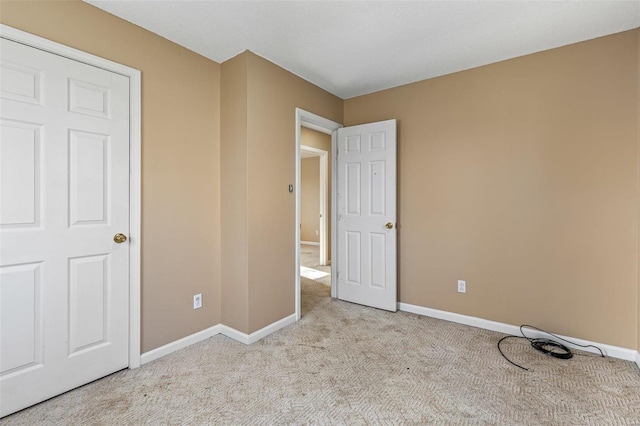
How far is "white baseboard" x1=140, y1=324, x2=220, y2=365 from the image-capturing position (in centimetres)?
219

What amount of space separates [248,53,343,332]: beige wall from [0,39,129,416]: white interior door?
89cm

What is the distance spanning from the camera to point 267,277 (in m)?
2.65

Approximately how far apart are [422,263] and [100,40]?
3178 mm

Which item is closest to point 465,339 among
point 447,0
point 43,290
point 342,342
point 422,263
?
point 422,263

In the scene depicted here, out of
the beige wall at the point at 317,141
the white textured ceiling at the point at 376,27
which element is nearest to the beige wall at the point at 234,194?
the white textured ceiling at the point at 376,27

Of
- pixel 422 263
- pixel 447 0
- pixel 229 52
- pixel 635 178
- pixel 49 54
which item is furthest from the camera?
pixel 422 263

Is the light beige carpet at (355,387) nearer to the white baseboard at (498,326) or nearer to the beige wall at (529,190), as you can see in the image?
the white baseboard at (498,326)

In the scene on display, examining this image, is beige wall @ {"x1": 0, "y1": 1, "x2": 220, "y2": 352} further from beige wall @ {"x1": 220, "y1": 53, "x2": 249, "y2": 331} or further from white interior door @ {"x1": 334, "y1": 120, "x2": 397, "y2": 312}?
white interior door @ {"x1": 334, "y1": 120, "x2": 397, "y2": 312}

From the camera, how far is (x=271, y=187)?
8.77ft

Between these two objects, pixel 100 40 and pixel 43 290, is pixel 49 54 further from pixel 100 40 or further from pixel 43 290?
pixel 43 290

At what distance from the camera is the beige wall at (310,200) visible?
311 inches

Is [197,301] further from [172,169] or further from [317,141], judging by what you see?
[317,141]

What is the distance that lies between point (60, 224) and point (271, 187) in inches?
56.9

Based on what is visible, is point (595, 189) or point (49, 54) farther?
point (595, 189)
